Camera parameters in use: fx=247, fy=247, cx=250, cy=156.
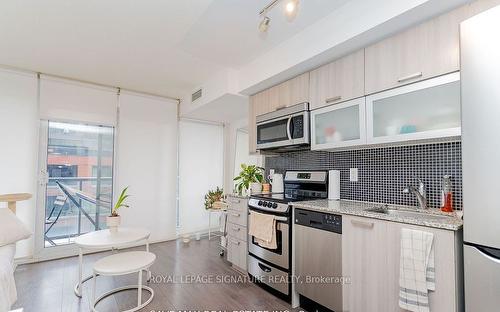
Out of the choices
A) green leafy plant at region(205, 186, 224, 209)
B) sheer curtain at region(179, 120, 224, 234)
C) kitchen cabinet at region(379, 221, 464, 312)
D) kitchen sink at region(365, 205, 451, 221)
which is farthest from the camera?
sheer curtain at region(179, 120, 224, 234)

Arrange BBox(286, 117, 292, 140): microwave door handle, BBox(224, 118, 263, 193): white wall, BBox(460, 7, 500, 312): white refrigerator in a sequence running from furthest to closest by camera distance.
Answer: BBox(224, 118, 263, 193): white wall, BBox(286, 117, 292, 140): microwave door handle, BBox(460, 7, 500, 312): white refrigerator

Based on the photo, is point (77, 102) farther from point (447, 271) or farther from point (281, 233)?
point (447, 271)

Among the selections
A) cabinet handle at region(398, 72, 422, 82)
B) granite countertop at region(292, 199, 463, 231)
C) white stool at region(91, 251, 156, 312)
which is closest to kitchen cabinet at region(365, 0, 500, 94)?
cabinet handle at region(398, 72, 422, 82)

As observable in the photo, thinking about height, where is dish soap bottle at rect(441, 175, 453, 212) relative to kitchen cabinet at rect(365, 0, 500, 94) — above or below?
below

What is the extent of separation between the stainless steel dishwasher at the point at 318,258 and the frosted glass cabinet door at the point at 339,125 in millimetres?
675

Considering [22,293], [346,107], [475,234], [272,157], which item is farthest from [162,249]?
[475,234]

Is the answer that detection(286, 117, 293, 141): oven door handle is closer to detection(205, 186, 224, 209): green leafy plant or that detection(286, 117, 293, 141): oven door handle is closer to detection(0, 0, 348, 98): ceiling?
detection(0, 0, 348, 98): ceiling

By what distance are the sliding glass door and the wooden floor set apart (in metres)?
0.51

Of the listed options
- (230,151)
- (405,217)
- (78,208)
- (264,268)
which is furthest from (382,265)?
(78,208)

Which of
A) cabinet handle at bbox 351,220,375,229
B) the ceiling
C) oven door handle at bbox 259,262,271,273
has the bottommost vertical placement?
oven door handle at bbox 259,262,271,273

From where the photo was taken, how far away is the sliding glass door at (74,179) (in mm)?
3514

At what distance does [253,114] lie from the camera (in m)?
3.31

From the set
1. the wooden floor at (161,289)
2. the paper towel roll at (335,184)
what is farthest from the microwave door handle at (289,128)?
the wooden floor at (161,289)

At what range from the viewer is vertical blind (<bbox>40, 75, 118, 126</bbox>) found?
11.4ft
